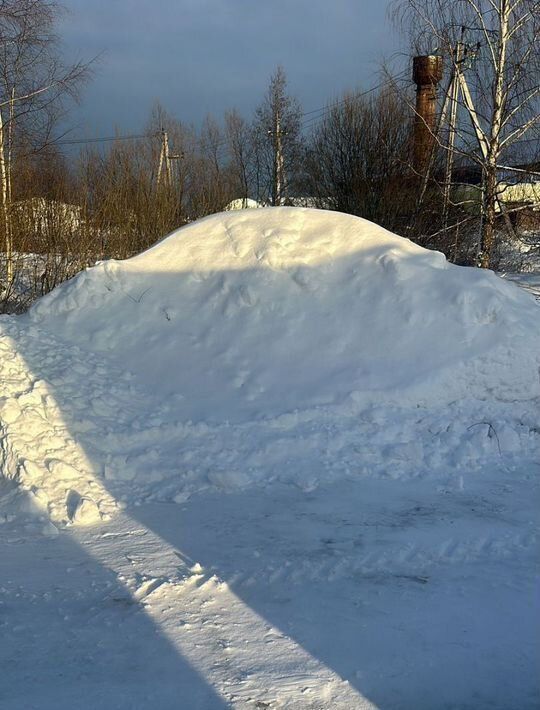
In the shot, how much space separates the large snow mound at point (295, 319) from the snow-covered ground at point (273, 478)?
2cm

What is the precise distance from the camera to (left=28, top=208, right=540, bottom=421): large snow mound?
18.9 ft

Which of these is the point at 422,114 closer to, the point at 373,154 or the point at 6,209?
the point at 373,154

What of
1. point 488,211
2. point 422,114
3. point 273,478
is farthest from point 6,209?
point 422,114

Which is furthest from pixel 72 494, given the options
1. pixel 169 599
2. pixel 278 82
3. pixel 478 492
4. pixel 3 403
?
pixel 278 82

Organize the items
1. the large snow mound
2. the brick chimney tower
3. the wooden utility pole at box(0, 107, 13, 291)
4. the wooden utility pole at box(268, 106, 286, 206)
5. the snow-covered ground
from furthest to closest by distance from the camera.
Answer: the wooden utility pole at box(268, 106, 286, 206)
the brick chimney tower
the wooden utility pole at box(0, 107, 13, 291)
the large snow mound
the snow-covered ground

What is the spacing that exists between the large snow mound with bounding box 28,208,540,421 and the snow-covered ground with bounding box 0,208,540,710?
2cm

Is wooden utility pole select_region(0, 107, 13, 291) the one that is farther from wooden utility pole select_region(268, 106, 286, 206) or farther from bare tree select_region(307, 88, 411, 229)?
wooden utility pole select_region(268, 106, 286, 206)

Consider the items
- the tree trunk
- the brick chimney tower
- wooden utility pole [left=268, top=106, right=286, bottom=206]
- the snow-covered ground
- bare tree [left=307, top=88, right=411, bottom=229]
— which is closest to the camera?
the snow-covered ground

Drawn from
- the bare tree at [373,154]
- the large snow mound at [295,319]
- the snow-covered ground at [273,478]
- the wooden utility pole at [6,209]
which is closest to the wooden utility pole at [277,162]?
the bare tree at [373,154]

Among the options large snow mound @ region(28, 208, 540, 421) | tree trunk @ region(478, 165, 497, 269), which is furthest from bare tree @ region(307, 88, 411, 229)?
large snow mound @ region(28, 208, 540, 421)

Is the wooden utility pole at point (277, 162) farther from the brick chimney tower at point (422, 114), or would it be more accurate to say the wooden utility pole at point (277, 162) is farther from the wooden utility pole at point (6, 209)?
the wooden utility pole at point (6, 209)

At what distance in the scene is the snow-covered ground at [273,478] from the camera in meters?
2.70

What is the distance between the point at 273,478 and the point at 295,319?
7.27ft

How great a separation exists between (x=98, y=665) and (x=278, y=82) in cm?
2766
